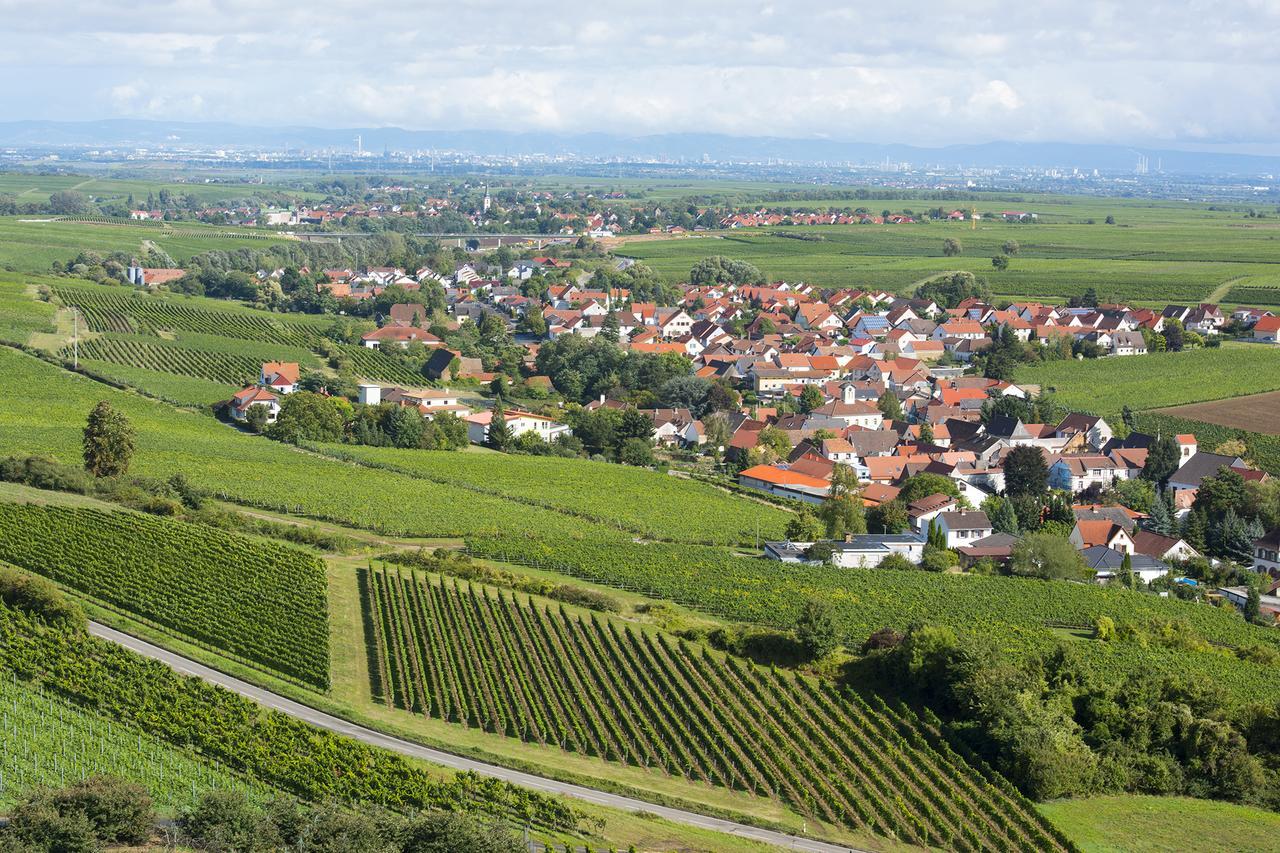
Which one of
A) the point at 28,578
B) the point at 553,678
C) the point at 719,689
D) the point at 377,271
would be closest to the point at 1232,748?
the point at 719,689

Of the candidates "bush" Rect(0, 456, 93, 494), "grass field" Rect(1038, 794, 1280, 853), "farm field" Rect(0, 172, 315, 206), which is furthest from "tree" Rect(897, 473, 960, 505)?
"farm field" Rect(0, 172, 315, 206)

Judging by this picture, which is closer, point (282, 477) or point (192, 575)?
point (192, 575)

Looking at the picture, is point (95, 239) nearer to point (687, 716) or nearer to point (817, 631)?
point (817, 631)

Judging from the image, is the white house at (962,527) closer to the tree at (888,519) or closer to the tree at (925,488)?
the tree at (888,519)

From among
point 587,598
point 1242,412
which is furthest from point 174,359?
point 1242,412

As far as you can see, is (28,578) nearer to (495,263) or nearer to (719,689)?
(719,689)

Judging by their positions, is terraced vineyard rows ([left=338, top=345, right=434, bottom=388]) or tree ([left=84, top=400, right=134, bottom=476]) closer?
tree ([left=84, top=400, right=134, bottom=476])

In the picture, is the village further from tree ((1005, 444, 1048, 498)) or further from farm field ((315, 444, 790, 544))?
farm field ((315, 444, 790, 544))
